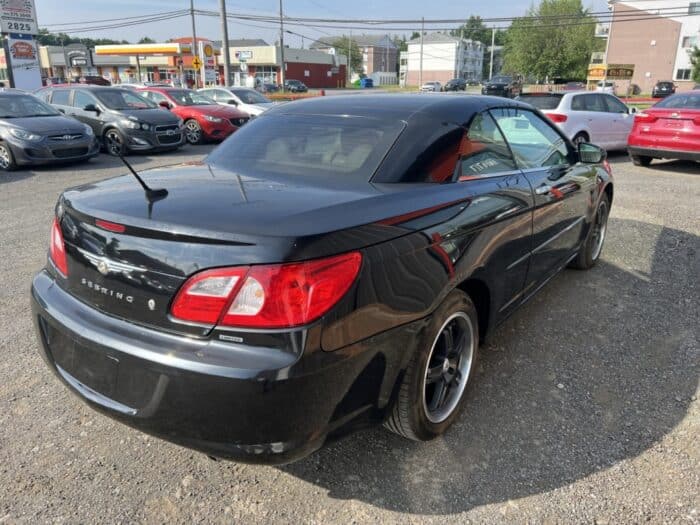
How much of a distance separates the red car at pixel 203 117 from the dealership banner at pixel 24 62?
13.5m

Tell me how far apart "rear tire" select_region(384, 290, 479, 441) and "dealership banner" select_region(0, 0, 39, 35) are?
29095mm

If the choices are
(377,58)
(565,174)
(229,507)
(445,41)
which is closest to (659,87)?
(565,174)

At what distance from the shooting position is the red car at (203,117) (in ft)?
47.7

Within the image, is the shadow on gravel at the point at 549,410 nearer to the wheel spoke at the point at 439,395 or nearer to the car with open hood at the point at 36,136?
the wheel spoke at the point at 439,395

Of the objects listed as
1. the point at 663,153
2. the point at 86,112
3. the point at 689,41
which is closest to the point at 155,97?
the point at 86,112

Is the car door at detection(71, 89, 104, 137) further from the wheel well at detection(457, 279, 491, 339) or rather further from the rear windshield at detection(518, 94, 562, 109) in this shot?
the wheel well at detection(457, 279, 491, 339)

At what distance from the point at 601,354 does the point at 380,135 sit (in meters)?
2.10

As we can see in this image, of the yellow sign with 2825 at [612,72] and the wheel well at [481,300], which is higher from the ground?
the yellow sign with 2825 at [612,72]

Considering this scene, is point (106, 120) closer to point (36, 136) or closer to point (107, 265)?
point (36, 136)

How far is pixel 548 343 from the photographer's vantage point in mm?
3660

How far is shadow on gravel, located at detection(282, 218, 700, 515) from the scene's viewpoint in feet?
7.83

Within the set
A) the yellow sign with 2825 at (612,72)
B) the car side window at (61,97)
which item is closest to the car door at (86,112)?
the car side window at (61,97)

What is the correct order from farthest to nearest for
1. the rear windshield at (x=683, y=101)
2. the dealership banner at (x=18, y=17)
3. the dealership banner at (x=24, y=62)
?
the dealership banner at (x=24, y=62) → the dealership banner at (x=18, y=17) → the rear windshield at (x=683, y=101)

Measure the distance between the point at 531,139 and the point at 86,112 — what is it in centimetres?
1188
